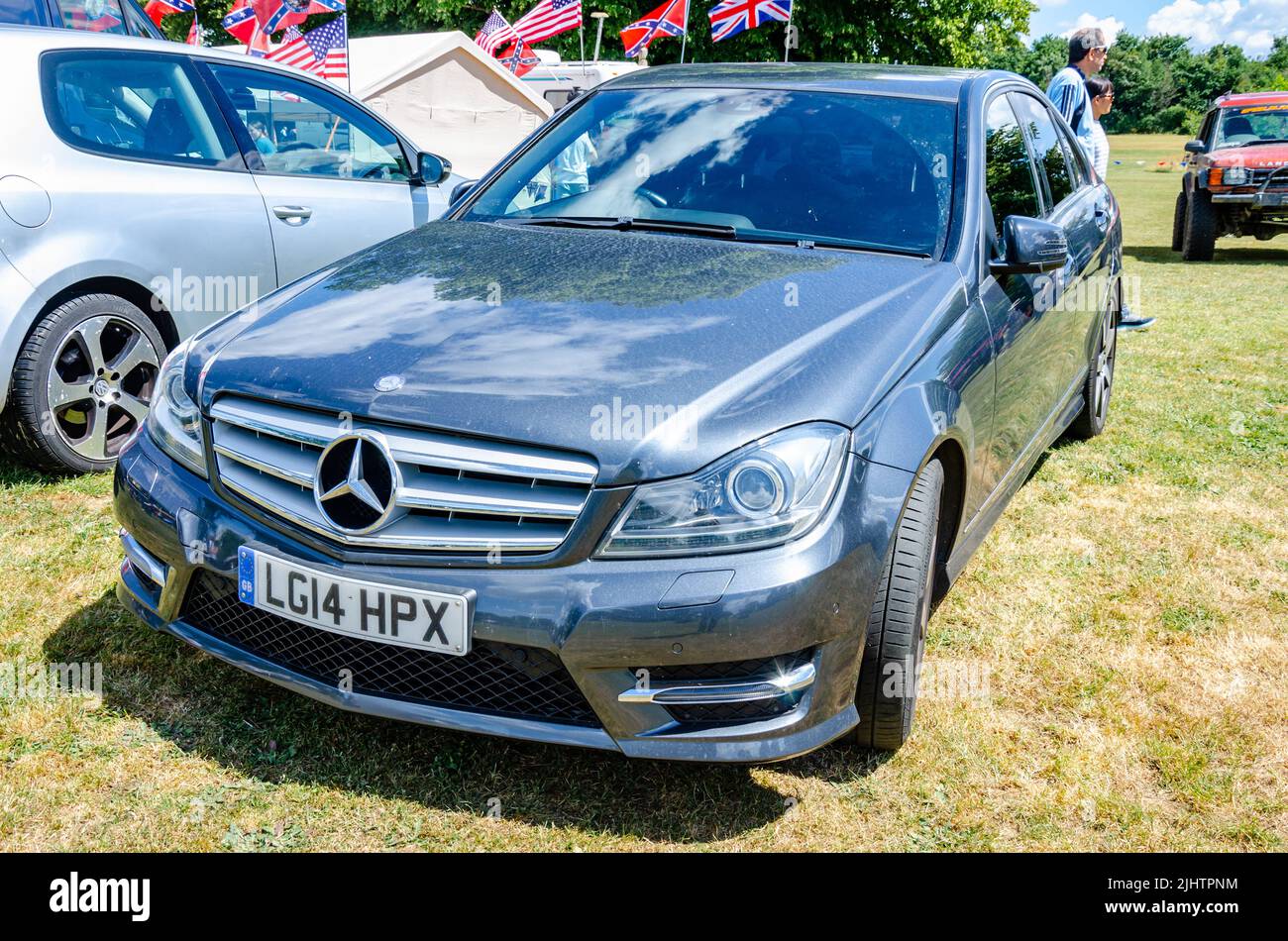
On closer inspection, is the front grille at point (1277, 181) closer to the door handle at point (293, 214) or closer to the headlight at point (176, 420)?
the door handle at point (293, 214)

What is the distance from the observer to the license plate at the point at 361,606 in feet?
→ 7.19

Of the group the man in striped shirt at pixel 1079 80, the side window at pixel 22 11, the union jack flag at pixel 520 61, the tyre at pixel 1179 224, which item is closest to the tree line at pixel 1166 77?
the union jack flag at pixel 520 61

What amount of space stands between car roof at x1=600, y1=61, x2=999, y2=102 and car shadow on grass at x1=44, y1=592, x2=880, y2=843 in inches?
81.9

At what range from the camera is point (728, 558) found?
2154 millimetres

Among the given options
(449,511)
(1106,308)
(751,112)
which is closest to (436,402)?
(449,511)

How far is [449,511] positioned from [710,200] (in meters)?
1.53

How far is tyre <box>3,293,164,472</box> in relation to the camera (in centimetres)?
412

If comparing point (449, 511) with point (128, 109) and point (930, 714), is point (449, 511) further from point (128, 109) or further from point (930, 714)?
point (128, 109)

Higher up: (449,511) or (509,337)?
(509,337)

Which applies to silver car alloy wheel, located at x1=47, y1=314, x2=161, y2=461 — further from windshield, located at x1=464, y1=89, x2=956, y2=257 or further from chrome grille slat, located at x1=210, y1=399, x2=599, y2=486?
chrome grille slat, located at x1=210, y1=399, x2=599, y2=486

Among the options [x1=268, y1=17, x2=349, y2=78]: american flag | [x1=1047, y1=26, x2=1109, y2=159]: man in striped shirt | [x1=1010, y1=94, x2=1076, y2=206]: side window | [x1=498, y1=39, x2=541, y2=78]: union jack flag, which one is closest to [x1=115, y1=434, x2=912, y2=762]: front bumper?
[x1=1010, y1=94, x2=1076, y2=206]: side window

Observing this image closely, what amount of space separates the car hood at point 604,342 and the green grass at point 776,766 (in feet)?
2.73

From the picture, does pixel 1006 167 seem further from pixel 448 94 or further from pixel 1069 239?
pixel 448 94

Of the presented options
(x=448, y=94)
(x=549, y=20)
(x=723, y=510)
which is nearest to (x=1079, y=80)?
(x=723, y=510)
